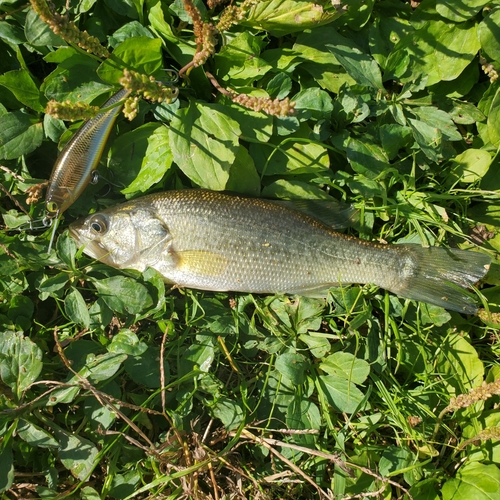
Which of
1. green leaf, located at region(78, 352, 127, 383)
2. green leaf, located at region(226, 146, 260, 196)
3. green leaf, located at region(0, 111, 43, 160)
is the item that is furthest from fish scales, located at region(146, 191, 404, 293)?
green leaf, located at region(0, 111, 43, 160)

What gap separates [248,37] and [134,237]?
147 centimetres

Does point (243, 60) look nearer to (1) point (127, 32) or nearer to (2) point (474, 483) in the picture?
(1) point (127, 32)

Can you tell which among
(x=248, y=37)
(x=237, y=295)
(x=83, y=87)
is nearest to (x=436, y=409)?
(x=237, y=295)

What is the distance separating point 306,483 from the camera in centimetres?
324

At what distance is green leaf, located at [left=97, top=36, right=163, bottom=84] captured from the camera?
2.78 metres

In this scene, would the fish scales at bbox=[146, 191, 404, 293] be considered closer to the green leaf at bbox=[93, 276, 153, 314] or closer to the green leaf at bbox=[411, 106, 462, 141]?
the green leaf at bbox=[93, 276, 153, 314]

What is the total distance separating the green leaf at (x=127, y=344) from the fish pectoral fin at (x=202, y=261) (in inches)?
21.4

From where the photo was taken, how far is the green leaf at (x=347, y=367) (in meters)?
3.14

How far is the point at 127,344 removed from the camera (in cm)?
298

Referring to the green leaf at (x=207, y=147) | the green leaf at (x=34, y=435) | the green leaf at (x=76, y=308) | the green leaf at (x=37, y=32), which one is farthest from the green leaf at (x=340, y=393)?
the green leaf at (x=37, y=32)

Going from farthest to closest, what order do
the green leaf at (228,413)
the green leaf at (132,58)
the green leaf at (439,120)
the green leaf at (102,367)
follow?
the green leaf at (439,120)
the green leaf at (228,413)
the green leaf at (102,367)
the green leaf at (132,58)

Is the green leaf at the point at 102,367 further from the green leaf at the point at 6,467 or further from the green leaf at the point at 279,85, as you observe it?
the green leaf at the point at 279,85

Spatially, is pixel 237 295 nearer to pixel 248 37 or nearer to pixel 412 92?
pixel 248 37

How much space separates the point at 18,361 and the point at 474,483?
3001 mm
